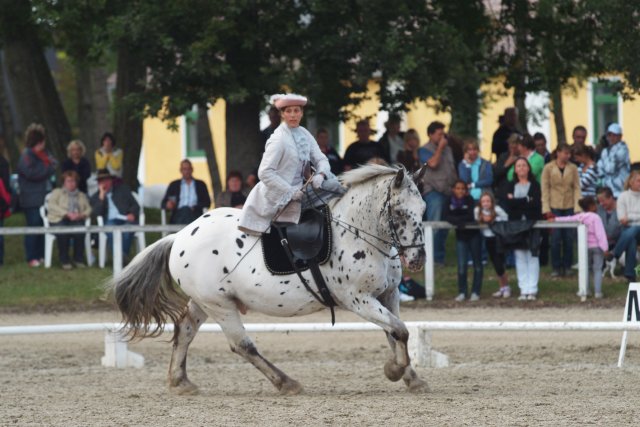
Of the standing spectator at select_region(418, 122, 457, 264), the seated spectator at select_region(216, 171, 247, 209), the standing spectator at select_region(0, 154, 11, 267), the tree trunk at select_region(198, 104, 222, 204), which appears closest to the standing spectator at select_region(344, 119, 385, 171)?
the standing spectator at select_region(418, 122, 457, 264)

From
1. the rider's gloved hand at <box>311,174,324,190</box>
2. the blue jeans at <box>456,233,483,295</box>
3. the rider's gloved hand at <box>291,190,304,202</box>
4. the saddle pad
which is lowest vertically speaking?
the blue jeans at <box>456,233,483,295</box>

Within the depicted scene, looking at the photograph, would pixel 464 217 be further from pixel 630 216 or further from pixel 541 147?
pixel 541 147

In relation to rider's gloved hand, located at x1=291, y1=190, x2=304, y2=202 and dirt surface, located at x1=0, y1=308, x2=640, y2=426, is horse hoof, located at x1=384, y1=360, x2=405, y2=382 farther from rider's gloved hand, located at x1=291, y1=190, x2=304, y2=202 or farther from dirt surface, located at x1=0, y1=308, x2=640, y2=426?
rider's gloved hand, located at x1=291, y1=190, x2=304, y2=202

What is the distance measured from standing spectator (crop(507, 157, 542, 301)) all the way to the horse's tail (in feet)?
21.6

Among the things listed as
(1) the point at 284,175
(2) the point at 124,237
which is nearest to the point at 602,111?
(2) the point at 124,237

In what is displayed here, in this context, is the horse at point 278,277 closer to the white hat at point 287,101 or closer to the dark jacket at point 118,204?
the white hat at point 287,101

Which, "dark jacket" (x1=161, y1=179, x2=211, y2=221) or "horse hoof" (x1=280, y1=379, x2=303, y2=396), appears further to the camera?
"dark jacket" (x1=161, y1=179, x2=211, y2=221)

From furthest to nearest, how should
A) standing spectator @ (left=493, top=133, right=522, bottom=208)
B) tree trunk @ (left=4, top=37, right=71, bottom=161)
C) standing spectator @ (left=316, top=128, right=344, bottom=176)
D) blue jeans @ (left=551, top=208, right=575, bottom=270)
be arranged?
tree trunk @ (left=4, top=37, right=71, bottom=161), standing spectator @ (left=316, top=128, right=344, bottom=176), blue jeans @ (left=551, top=208, right=575, bottom=270), standing spectator @ (left=493, top=133, right=522, bottom=208)

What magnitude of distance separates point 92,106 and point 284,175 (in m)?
18.9

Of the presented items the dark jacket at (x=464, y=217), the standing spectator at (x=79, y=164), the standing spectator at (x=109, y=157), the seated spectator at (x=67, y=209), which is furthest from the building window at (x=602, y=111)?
the dark jacket at (x=464, y=217)

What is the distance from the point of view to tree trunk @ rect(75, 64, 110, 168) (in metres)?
28.4

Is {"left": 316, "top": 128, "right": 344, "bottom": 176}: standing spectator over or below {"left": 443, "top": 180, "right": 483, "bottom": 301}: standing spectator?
over

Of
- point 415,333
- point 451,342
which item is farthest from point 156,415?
point 451,342

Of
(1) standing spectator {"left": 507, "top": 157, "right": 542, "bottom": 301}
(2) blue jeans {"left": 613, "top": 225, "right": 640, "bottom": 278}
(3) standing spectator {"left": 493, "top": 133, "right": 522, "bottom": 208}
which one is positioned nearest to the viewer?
(2) blue jeans {"left": 613, "top": 225, "right": 640, "bottom": 278}
